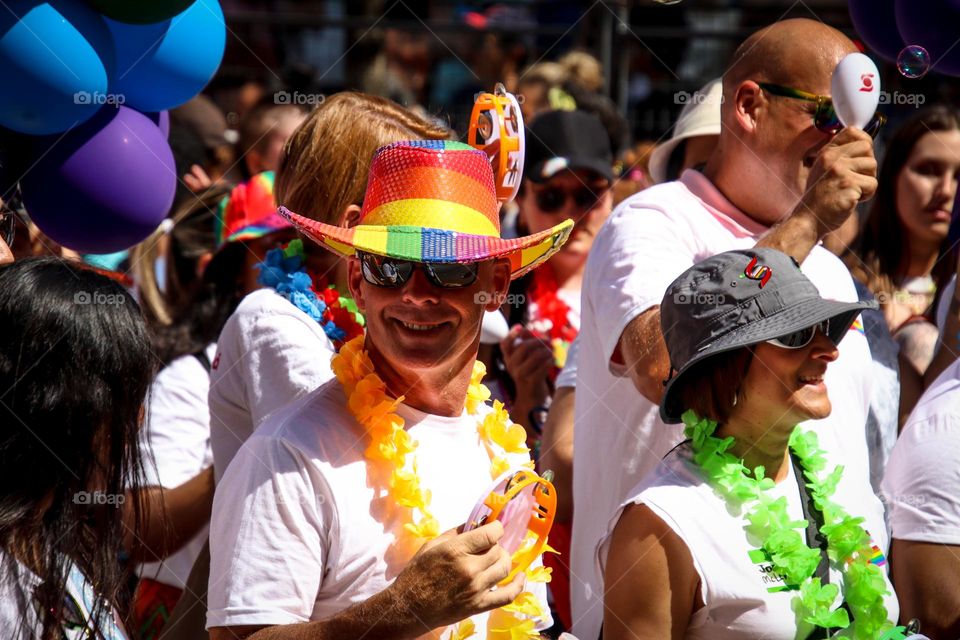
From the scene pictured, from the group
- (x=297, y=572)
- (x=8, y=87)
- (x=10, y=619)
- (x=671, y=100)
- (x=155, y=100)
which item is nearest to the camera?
(x=10, y=619)

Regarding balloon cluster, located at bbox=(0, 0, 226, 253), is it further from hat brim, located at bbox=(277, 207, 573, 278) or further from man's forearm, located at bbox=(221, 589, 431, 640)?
man's forearm, located at bbox=(221, 589, 431, 640)

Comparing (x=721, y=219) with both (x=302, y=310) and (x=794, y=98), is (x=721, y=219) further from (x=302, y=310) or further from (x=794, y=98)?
(x=302, y=310)

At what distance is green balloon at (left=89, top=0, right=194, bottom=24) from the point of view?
2.73 meters

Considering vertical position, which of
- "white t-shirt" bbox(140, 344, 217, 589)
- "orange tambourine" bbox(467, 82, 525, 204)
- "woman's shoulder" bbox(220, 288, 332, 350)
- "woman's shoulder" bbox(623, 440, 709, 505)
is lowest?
"white t-shirt" bbox(140, 344, 217, 589)

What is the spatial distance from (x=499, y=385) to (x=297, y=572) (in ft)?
6.83

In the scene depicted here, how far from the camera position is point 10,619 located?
188cm

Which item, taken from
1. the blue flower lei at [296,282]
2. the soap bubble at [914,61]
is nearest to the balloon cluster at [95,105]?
the blue flower lei at [296,282]

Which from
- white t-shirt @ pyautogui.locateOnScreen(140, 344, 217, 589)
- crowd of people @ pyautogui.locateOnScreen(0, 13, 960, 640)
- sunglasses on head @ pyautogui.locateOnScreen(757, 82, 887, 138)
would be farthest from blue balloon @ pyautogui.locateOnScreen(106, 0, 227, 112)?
sunglasses on head @ pyautogui.locateOnScreen(757, 82, 887, 138)

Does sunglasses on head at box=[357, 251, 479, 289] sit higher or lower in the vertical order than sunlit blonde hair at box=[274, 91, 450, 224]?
lower

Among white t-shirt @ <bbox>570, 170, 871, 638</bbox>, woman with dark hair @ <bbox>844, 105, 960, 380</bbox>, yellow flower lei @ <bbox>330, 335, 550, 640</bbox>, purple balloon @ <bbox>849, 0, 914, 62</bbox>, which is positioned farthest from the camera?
woman with dark hair @ <bbox>844, 105, 960, 380</bbox>

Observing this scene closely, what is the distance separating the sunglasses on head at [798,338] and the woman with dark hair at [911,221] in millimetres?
2039

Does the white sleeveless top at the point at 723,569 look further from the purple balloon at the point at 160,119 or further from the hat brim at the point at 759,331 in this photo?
the purple balloon at the point at 160,119

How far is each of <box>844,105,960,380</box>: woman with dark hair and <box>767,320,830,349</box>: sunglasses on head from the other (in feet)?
6.69

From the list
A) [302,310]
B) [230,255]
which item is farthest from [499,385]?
[302,310]
